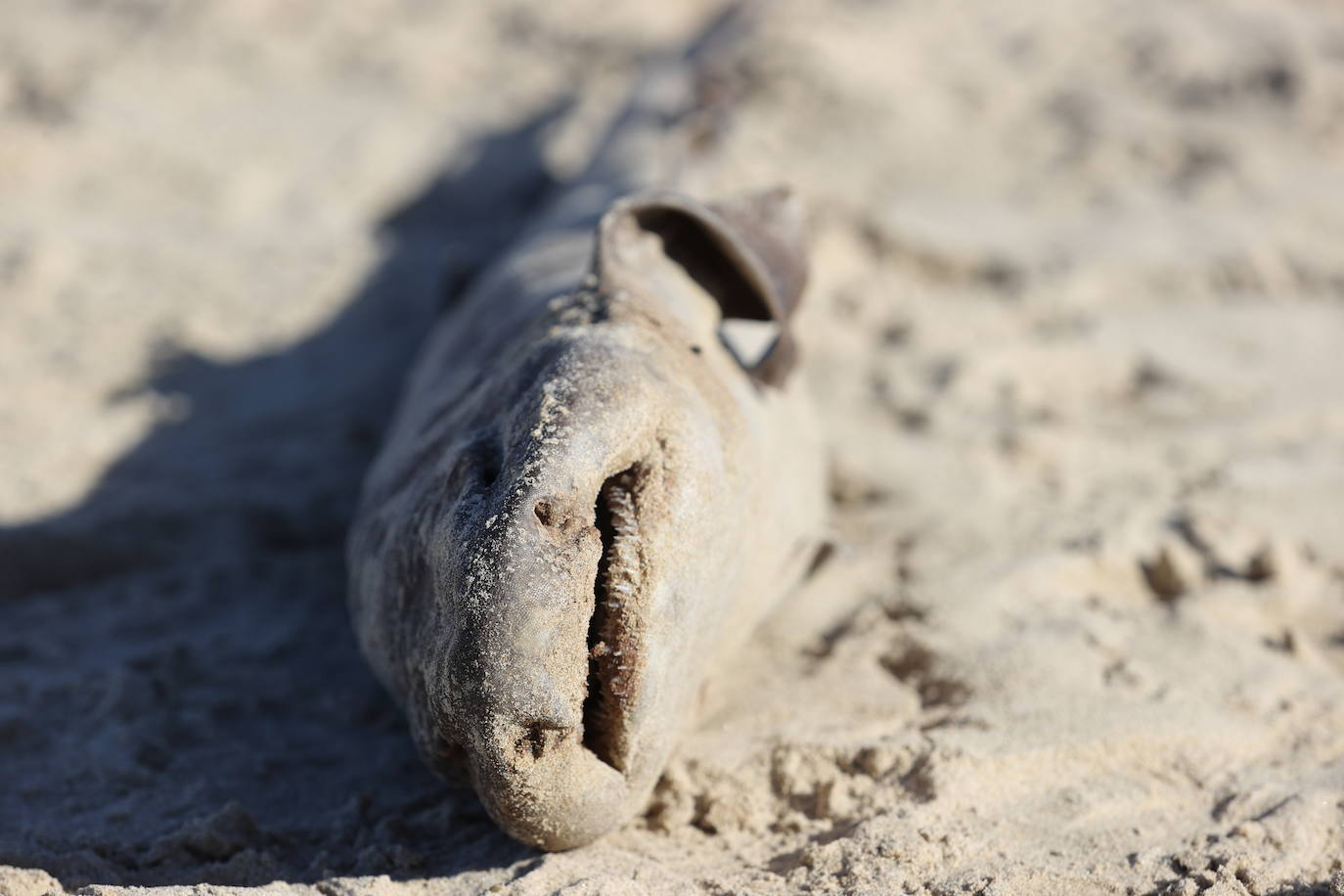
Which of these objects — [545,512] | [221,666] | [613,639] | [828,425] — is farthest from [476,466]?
[828,425]

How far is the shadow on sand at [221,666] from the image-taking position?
77.7 inches

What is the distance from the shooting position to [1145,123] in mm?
5086

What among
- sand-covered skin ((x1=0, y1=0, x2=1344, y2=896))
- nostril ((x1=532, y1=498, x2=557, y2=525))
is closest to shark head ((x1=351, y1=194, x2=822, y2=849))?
nostril ((x1=532, y1=498, x2=557, y2=525))

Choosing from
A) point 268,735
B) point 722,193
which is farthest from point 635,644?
point 722,193

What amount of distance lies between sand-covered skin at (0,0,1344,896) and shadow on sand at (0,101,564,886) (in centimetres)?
1

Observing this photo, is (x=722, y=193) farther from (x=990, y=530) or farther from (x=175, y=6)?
(x=175, y=6)

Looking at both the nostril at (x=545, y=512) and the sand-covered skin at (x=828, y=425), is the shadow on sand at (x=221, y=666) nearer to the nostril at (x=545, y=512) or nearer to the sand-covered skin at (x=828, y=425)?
the sand-covered skin at (x=828, y=425)

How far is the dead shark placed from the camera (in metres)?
1.74

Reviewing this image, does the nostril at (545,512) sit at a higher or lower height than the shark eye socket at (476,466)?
higher

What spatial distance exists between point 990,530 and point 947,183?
223 centimetres

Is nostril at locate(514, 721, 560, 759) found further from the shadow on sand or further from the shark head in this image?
the shadow on sand

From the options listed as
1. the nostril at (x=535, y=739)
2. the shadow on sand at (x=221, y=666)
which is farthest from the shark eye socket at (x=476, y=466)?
the shadow on sand at (x=221, y=666)

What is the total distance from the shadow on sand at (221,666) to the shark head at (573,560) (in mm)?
246

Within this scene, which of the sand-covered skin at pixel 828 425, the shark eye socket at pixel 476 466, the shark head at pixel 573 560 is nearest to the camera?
the shark head at pixel 573 560
